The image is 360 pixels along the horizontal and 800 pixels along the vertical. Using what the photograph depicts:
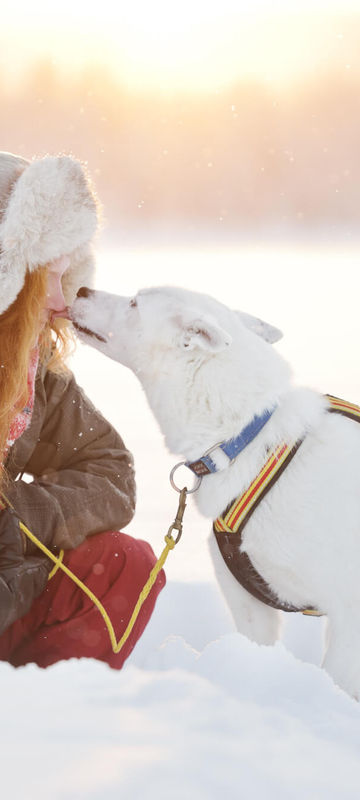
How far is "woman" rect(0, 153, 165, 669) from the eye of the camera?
2.68 metres

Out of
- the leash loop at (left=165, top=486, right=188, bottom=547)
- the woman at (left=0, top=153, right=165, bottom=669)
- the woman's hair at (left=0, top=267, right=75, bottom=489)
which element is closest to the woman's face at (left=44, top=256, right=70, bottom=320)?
the woman at (left=0, top=153, right=165, bottom=669)

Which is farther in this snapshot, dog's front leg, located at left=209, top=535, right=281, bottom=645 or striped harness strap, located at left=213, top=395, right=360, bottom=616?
dog's front leg, located at left=209, top=535, right=281, bottom=645

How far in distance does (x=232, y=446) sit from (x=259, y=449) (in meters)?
0.11

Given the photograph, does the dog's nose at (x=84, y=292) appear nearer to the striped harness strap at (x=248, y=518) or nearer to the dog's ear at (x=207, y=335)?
the dog's ear at (x=207, y=335)

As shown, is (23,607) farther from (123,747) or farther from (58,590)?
(123,747)

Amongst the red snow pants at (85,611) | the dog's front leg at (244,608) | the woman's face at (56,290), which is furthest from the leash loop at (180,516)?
the woman's face at (56,290)

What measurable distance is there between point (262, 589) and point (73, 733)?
39.7 inches

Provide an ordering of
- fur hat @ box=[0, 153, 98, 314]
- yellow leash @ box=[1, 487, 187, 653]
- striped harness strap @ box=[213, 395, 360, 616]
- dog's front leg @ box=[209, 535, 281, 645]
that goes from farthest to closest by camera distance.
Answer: dog's front leg @ box=[209, 535, 281, 645], yellow leash @ box=[1, 487, 187, 653], striped harness strap @ box=[213, 395, 360, 616], fur hat @ box=[0, 153, 98, 314]

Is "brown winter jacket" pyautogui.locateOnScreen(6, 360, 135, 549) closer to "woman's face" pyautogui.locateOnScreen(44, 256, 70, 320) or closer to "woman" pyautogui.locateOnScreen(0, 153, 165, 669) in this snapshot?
"woman" pyautogui.locateOnScreen(0, 153, 165, 669)

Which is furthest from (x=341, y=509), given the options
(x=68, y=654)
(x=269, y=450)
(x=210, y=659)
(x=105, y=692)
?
(x=68, y=654)

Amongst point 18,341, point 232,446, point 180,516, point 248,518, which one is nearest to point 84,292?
point 18,341

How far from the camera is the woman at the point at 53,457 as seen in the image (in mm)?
2678

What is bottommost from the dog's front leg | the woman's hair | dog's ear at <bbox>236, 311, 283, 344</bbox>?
the dog's front leg

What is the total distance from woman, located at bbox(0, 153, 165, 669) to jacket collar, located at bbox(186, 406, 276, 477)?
520 mm
